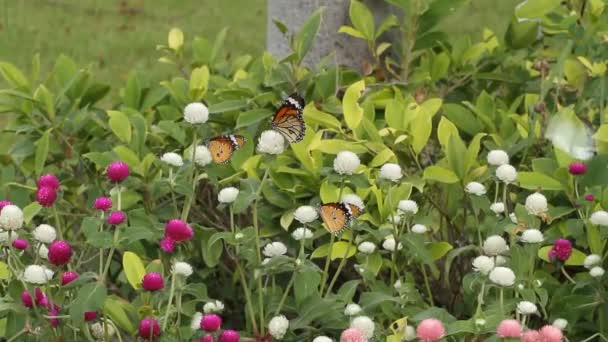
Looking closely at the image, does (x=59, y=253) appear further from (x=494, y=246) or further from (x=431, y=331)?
Result: (x=494, y=246)

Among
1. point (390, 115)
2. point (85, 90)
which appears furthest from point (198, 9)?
point (390, 115)

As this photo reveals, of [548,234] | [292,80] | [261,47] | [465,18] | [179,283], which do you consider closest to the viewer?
[179,283]

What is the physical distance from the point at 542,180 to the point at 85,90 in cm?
147

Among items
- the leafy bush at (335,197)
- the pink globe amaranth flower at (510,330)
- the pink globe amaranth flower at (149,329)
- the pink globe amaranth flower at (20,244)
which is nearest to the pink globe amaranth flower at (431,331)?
the leafy bush at (335,197)

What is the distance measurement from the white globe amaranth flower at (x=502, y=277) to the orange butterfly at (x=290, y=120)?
0.60 meters

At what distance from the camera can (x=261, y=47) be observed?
344 inches

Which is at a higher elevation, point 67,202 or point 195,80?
point 195,80

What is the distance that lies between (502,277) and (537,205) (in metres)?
0.32

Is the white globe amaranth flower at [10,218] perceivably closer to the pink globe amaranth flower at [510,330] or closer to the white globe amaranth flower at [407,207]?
the white globe amaranth flower at [407,207]

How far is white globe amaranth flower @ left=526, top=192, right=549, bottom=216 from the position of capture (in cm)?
242

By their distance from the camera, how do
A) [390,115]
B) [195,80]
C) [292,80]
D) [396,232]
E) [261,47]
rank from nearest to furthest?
[396,232], [390,115], [292,80], [195,80], [261,47]

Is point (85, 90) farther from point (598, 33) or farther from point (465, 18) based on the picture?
point (465, 18)

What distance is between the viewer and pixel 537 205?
7.95ft

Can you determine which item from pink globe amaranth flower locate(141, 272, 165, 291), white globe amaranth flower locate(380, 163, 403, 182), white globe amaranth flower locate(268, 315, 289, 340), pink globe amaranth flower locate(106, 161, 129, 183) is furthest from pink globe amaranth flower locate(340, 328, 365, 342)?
pink globe amaranth flower locate(106, 161, 129, 183)
